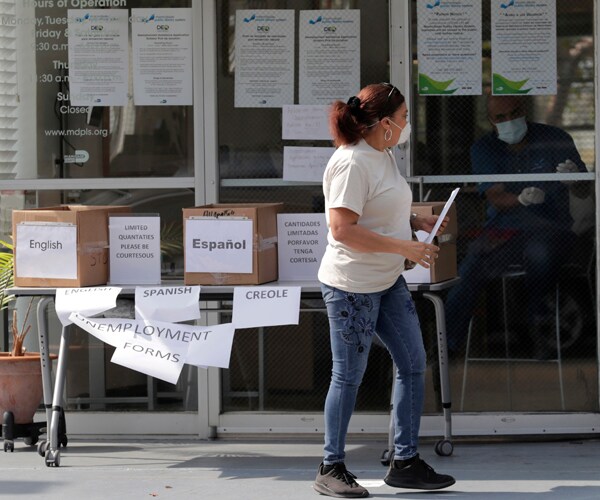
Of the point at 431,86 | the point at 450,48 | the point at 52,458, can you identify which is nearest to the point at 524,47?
the point at 450,48

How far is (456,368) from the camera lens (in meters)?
6.69

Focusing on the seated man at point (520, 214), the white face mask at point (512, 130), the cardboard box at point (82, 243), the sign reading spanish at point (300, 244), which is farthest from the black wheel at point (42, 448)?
the white face mask at point (512, 130)

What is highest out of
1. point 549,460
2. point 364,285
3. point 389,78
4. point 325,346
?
point 389,78

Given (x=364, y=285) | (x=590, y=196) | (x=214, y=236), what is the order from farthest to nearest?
(x=590, y=196) < (x=214, y=236) < (x=364, y=285)

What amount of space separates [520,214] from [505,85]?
0.68 meters

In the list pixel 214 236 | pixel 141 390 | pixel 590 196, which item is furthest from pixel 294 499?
pixel 590 196

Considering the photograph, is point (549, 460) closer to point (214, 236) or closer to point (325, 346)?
point (325, 346)

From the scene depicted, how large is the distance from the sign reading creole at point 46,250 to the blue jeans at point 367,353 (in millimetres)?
1367

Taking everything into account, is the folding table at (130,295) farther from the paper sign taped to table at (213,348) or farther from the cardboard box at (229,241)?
the paper sign taped to table at (213,348)

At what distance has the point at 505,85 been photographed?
6566 millimetres

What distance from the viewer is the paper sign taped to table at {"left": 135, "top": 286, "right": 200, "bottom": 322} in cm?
587

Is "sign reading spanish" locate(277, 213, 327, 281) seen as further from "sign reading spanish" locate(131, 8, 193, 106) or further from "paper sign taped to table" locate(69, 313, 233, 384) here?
"sign reading spanish" locate(131, 8, 193, 106)

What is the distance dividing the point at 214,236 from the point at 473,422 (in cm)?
181

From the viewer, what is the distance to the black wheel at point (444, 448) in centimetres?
620
